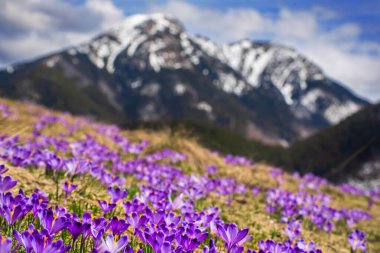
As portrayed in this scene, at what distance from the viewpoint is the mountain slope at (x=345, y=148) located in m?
32.2

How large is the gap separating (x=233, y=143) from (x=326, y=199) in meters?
26.4

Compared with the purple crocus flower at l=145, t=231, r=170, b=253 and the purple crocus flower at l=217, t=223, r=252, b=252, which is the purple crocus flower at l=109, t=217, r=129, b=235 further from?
the purple crocus flower at l=217, t=223, r=252, b=252

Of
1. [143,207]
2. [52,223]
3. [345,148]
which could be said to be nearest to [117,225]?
[52,223]

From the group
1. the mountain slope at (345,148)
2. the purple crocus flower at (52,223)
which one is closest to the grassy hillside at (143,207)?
the purple crocus flower at (52,223)

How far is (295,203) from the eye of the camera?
8.69 m

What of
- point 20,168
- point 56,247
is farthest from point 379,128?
point 56,247

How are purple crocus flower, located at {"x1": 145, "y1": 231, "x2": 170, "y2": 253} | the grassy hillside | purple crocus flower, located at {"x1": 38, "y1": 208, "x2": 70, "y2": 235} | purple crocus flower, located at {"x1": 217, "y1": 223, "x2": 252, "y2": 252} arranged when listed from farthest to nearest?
purple crocus flower, located at {"x1": 217, "y1": 223, "x2": 252, "y2": 252} < the grassy hillside < purple crocus flower, located at {"x1": 38, "y1": 208, "x2": 70, "y2": 235} < purple crocus flower, located at {"x1": 145, "y1": 231, "x2": 170, "y2": 253}

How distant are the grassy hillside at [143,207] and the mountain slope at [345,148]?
67.5ft

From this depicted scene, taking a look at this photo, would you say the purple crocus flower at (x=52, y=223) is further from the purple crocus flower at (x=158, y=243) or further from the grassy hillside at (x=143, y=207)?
the purple crocus flower at (x=158, y=243)

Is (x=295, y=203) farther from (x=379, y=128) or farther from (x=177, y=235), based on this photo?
(x=379, y=128)

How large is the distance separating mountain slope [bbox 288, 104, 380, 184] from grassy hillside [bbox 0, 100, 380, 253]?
20588 millimetres

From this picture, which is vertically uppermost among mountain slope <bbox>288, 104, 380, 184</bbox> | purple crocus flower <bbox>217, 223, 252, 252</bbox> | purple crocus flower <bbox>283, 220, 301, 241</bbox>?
mountain slope <bbox>288, 104, 380, 184</bbox>

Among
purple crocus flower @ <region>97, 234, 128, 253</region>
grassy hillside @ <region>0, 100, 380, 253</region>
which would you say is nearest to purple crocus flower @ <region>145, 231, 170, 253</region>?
grassy hillside @ <region>0, 100, 380, 253</region>

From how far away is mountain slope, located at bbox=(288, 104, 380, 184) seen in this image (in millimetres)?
32219
